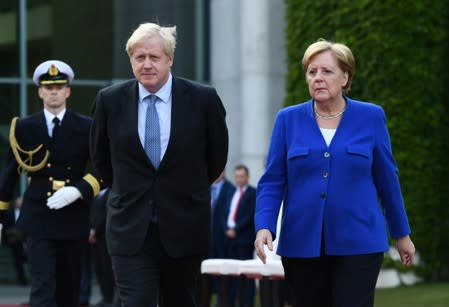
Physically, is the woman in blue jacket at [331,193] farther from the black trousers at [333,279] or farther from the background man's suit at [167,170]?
the background man's suit at [167,170]

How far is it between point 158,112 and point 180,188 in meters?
0.40

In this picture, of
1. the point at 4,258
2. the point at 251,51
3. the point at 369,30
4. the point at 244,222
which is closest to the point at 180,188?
the point at 244,222

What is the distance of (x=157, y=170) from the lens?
6176 millimetres

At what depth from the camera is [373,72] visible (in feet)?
47.3

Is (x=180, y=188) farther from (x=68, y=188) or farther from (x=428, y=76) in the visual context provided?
(x=428, y=76)

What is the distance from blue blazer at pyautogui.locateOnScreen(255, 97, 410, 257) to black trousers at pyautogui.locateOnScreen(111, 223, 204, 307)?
1.84ft

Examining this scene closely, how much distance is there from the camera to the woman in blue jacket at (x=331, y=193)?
5.77m

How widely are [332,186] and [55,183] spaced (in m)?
2.96

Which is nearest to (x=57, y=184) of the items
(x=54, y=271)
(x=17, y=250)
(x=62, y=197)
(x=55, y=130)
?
(x=62, y=197)

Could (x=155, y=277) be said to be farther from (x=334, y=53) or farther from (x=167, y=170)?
(x=334, y=53)

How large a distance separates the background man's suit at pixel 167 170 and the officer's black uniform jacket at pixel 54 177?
1.84 meters

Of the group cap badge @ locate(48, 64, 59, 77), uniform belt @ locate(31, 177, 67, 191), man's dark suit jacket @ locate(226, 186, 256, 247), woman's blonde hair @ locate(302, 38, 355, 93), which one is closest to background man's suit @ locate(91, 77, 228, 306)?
woman's blonde hair @ locate(302, 38, 355, 93)

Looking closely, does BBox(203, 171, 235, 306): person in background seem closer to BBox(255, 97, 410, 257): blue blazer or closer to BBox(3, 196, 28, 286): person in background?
BBox(3, 196, 28, 286): person in background

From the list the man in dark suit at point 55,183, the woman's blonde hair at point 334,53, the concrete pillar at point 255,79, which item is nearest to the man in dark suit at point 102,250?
the concrete pillar at point 255,79
